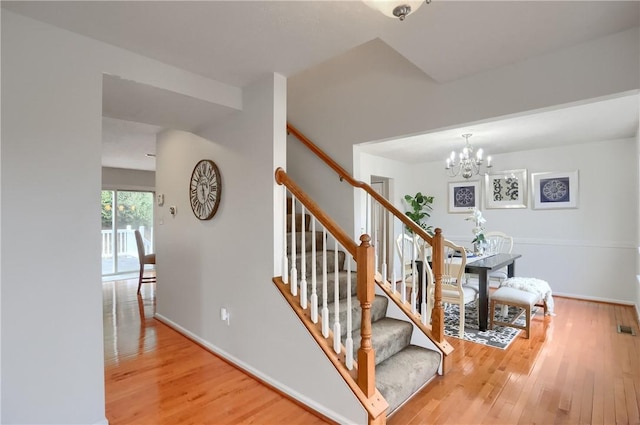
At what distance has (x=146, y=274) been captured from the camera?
7141 millimetres

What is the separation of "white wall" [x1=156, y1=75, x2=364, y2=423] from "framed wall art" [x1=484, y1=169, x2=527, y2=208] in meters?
4.37

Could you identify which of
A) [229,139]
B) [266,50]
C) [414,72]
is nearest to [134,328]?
[229,139]

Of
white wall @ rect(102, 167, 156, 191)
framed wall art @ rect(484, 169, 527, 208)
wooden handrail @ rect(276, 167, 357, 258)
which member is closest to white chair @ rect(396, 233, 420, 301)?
wooden handrail @ rect(276, 167, 357, 258)

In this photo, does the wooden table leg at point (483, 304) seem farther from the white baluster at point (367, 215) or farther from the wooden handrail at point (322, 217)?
the wooden handrail at point (322, 217)

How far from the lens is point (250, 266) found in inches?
99.1

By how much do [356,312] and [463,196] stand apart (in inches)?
163

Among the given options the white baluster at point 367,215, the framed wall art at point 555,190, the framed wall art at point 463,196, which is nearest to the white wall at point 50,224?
the white baluster at point 367,215

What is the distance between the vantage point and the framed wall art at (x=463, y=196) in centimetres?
556

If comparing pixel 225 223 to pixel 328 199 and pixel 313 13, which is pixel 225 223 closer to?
pixel 328 199

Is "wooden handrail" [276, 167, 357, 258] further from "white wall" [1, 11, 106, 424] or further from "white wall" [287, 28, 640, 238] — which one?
"white wall" [1, 11, 106, 424]

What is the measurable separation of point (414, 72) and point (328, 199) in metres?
1.34

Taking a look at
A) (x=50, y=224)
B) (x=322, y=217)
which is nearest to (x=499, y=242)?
(x=322, y=217)

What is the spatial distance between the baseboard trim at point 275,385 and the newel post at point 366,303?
184 millimetres

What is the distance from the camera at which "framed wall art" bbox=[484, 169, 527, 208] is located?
5.09 meters
